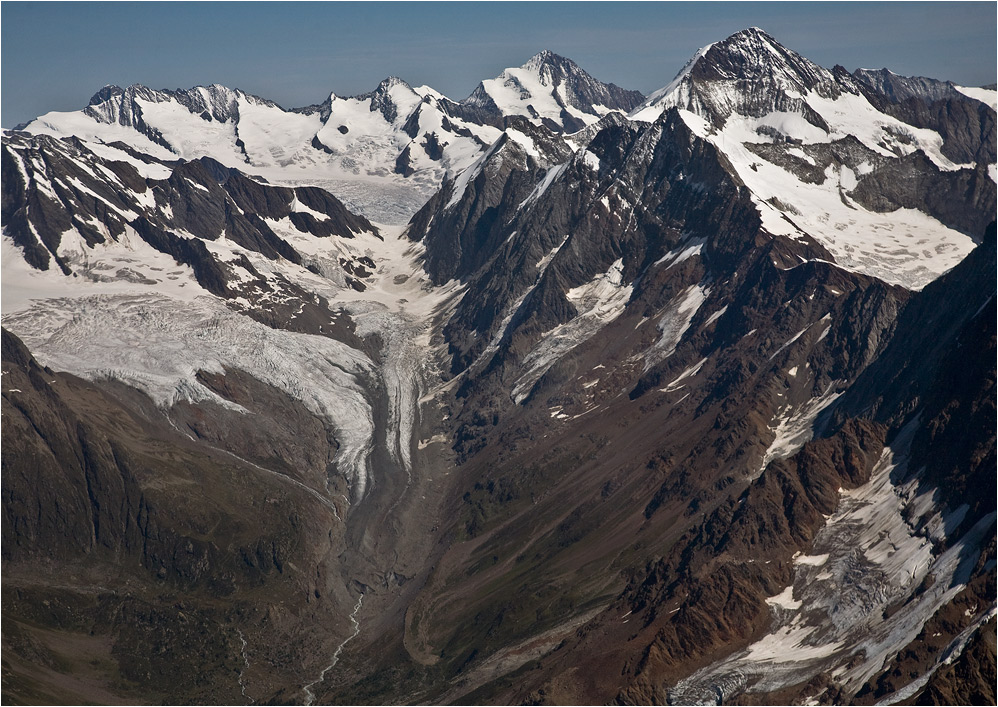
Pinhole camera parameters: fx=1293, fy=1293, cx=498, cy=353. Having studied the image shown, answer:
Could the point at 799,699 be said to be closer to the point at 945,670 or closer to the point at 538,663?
the point at 945,670

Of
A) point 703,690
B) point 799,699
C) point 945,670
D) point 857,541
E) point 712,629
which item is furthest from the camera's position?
point 857,541

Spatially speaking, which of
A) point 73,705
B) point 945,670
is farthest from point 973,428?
point 73,705

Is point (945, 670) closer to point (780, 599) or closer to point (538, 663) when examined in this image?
point (780, 599)

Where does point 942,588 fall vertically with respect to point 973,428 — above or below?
below

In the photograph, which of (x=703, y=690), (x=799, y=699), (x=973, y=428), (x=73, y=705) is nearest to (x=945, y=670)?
(x=799, y=699)

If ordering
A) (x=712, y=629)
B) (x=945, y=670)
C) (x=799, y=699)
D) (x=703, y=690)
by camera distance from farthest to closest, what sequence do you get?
(x=712, y=629) → (x=703, y=690) → (x=799, y=699) → (x=945, y=670)

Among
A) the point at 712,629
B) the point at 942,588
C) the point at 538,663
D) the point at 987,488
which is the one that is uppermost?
the point at 987,488

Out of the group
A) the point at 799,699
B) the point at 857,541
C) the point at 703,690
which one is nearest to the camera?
the point at 799,699

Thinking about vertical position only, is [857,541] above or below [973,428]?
below

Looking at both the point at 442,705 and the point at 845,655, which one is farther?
the point at 442,705
